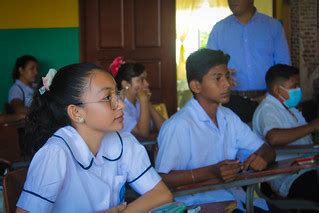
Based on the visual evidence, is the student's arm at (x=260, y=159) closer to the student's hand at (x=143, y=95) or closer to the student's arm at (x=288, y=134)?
the student's arm at (x=288, y=134)

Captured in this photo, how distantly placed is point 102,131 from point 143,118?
2079mm

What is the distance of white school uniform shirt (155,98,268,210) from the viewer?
2459 millimetres

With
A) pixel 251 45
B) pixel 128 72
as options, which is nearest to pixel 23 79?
pixel 128 72

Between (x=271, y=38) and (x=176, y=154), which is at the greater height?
(x=271, y=38)

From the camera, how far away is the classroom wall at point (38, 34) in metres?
6.30

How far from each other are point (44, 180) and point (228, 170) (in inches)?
34.3

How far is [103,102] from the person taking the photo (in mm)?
1945

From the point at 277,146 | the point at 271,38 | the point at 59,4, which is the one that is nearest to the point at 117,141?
the point at 277,146

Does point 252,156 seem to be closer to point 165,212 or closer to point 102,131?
point 102,131

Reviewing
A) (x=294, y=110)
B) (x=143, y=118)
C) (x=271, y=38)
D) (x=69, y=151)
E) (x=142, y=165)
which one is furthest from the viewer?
(x=271, y=38)

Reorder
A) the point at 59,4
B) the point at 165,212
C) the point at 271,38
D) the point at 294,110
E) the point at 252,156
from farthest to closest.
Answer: the point at 59,4, the point at 271,38, the point at 294,110, the point at 252,156, the point at 165,212

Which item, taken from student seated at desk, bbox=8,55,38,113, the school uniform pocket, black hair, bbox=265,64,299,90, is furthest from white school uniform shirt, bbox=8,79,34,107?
the school uniform pocket

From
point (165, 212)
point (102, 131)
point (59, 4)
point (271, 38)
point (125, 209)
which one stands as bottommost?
point (125, 209)

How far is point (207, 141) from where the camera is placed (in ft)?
8.52
